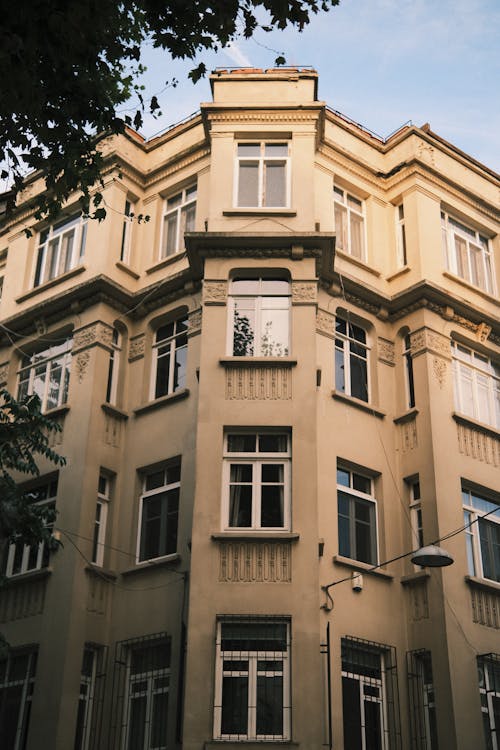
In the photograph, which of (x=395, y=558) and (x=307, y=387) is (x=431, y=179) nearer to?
(x=307, y=387)

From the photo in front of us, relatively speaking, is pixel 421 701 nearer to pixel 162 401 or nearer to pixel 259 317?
pixel 162 401

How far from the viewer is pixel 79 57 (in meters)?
12.6

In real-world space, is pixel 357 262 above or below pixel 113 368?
above

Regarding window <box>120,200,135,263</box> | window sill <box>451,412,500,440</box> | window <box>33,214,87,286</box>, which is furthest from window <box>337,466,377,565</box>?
window <box>33,214,87,286</box>

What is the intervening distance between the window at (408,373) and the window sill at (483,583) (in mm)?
4170

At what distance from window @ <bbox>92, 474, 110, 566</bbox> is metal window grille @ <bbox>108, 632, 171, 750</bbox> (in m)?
2.04

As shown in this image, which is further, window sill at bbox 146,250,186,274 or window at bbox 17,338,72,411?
window at bbox 17,338,72,411

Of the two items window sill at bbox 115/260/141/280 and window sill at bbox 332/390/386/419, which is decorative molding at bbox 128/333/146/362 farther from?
window sill at bbox 332/390/386/419

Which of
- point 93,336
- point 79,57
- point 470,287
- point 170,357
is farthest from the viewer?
point 470,287

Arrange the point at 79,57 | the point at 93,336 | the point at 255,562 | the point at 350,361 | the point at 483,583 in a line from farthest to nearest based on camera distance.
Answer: the point at 93,336, the point at 350,361, the point at 483,583, the point at 255,562, the point at 79,57

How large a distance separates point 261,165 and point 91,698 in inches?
489

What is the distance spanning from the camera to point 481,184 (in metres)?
26.7

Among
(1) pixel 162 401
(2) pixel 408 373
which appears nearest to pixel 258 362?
(1) pixel 162 401

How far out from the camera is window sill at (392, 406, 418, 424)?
2206 centimetres
